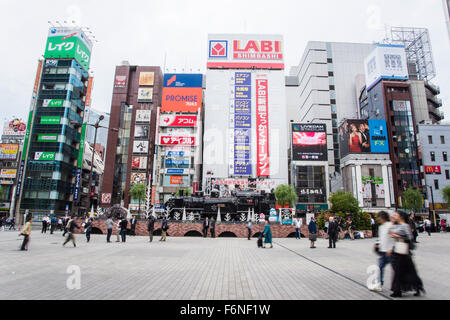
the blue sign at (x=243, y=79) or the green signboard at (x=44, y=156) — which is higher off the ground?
the blue sign at (x=243, y=79)

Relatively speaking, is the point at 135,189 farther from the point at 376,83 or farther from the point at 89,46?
the point at 376,83

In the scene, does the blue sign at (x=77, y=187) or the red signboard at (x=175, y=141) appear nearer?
the blue sign at (x=77, y=187)

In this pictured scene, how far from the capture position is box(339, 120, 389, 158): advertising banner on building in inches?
2318

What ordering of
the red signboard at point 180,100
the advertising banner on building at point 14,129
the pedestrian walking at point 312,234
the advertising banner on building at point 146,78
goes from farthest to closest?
the advertising banner on building at point 146,78 < the red signboard at point 180,100 < the advertising banner on building at point 14,129 < the pedestrian walking at point 312,234

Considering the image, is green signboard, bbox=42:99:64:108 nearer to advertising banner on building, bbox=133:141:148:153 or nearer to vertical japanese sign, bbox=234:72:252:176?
advertising banner on building, bbox=133:141:148:153

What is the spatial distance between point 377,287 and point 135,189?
55.1m

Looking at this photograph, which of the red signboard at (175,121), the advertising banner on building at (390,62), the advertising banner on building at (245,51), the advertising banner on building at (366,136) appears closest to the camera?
the advertising banner on building at (366,136)

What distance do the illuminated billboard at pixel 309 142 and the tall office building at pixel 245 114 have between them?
→ 191 inches


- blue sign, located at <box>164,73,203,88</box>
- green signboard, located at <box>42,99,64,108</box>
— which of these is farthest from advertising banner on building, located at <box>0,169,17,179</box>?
blue sign, located at <box>164,73,203,88</box>

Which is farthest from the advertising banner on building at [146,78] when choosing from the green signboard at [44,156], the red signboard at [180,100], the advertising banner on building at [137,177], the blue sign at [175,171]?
the green signboard at [44,156]

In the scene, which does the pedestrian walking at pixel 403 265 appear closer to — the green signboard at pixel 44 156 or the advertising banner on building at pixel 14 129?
the green signboard at pixel 44 156

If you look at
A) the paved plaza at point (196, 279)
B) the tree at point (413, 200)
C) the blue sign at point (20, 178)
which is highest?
the blue sign at point (20, 178)

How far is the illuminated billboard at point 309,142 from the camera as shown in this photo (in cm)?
6000

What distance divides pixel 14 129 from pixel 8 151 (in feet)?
18.3
